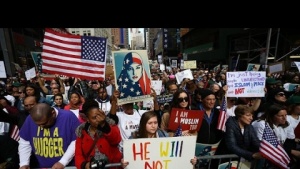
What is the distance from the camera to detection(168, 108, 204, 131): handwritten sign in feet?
12.3

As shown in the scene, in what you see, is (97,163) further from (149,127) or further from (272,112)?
(272,112)

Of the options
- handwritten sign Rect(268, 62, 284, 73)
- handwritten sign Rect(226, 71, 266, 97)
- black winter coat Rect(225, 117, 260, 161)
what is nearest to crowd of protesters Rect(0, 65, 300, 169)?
black winter coat Rect(225, 117, 260, 161)

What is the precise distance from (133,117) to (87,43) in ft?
5.05

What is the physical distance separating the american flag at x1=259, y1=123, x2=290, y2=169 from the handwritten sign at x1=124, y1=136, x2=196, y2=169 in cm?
96

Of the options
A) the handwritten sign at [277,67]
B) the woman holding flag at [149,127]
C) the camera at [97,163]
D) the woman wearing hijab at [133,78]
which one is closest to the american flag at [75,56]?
the woman wearing hijab at [133,78]

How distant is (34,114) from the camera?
9.50ft

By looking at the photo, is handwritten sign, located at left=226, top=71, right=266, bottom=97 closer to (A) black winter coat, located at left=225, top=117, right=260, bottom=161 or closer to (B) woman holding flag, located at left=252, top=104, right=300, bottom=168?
(B) woman holding flag, located at left=252, top=104, right=300, bottom=168

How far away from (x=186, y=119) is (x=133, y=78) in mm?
1192

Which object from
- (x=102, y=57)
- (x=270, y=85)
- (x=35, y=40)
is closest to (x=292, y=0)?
(x=270, y=85)

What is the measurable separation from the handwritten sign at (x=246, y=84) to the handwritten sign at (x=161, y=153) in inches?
116

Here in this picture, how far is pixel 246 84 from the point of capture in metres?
5.66

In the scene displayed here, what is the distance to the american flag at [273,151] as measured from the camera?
10.2 feet

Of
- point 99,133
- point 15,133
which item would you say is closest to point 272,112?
point 99,133

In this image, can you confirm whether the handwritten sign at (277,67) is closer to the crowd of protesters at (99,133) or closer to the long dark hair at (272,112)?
the crowd of protesters at (99,133)
